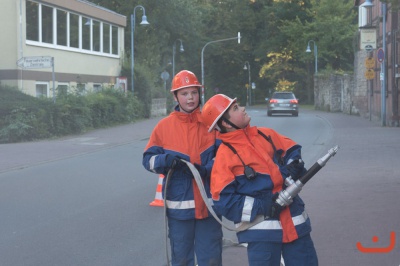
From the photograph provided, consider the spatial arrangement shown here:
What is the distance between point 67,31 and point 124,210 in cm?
2488

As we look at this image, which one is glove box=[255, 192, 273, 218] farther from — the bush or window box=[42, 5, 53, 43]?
window box=[42, 5, 53, 43]

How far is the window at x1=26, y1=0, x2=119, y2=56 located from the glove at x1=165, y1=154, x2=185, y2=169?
84.9 feet

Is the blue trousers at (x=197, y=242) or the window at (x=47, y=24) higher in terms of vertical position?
the window at (x=47, y=24)

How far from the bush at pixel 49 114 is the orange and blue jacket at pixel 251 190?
20.2m

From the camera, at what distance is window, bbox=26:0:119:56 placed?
30.0 m

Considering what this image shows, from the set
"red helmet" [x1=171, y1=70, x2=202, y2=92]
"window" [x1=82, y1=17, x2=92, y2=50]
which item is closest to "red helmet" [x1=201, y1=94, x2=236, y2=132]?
"red helmet" [x1=171, y1=70, x2=202, y2=92]

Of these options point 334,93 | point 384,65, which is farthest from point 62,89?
point 334,93

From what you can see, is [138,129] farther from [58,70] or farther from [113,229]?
[113,229]

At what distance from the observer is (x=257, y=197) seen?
13.2ft

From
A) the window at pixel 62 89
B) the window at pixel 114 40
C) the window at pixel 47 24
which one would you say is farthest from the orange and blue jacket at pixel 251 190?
the window at pixel 114 40

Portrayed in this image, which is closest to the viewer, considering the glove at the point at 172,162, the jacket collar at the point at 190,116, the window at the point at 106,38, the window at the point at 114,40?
the glove at the point at 172,162

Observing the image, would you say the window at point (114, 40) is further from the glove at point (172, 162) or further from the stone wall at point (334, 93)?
the glove at point (172, 162)

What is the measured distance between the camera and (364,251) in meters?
6.70

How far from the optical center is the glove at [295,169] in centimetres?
412
